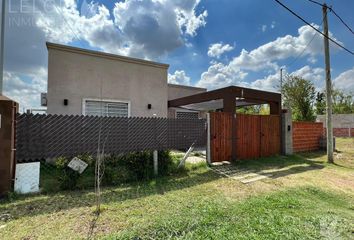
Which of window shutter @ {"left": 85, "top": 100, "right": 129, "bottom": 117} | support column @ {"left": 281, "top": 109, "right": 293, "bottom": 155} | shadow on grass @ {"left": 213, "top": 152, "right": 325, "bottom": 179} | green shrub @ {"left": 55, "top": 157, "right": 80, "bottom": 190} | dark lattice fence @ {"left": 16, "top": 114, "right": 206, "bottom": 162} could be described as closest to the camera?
dark lattice fence @ {"left": 16, "top": 114, "right": 206, "bottom": 162}

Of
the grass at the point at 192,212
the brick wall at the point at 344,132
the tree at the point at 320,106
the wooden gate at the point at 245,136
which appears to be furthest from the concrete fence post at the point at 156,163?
the tree at the point at 320,106

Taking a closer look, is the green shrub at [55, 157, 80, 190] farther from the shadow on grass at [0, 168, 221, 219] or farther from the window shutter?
the window shutter

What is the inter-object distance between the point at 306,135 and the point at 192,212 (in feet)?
38.6

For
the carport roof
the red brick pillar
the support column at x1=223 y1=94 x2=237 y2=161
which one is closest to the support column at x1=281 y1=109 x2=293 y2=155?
the carport roof

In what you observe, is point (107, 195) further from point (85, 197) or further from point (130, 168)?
point (130, 168)

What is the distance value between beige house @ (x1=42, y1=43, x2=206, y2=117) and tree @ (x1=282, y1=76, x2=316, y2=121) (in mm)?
21381

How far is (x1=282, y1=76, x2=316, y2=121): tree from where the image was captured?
83.5 ft

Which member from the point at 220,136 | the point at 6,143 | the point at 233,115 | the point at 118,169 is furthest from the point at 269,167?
the point at 6,143

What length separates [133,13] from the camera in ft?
28.2

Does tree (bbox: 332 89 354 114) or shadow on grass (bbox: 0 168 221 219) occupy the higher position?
tree (bbox: 332 89 354 114)

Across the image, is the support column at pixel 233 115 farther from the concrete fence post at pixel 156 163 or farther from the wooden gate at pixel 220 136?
the concrete fence post at pixel 156 163

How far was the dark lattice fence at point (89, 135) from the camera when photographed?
500 centimetres

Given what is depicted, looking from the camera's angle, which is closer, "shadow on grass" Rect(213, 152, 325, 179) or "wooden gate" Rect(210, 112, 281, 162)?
"shadow on grass" Rect(213, 152, 325, 179)

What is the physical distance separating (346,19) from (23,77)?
614 inches
